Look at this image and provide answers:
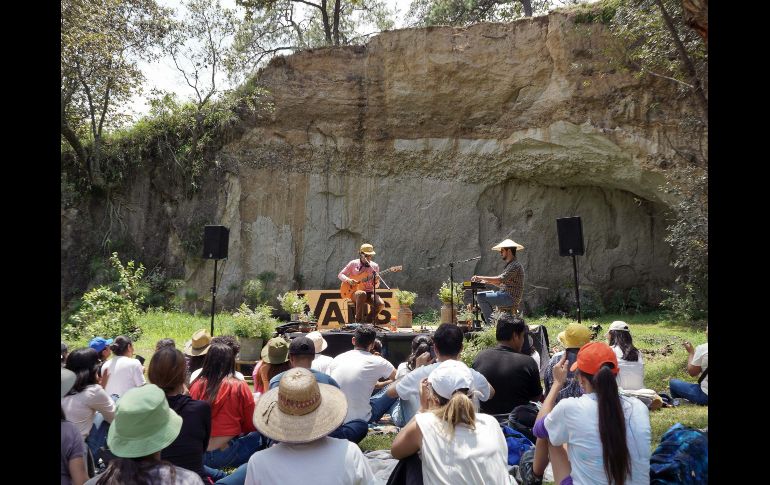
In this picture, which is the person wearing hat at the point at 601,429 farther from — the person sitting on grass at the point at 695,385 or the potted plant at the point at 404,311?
the potted plant at the point at 404,311

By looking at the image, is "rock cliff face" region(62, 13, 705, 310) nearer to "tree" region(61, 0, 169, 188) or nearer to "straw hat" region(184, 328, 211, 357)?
"tree" region(61, 0, 169, 188)

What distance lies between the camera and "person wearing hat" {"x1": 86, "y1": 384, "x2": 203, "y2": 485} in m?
2.47

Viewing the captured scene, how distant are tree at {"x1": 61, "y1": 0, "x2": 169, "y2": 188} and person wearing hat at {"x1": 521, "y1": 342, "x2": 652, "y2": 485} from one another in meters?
15.4

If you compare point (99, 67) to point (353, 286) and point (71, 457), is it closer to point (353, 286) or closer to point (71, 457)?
point (353, 286)

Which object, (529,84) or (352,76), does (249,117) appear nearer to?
(352,76)

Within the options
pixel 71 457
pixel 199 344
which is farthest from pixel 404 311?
pixel 71 457

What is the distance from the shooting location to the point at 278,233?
17.8 metres

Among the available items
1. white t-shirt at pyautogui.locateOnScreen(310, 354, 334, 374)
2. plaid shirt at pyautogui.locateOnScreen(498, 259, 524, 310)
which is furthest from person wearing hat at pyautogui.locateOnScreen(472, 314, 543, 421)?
plaid shirt at pyautogui.locateOnScreen(498, 259, 524, 310)

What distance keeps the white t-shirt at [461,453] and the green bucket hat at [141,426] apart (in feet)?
3.81

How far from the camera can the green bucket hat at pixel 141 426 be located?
2555mm

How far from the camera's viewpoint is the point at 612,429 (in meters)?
3.23

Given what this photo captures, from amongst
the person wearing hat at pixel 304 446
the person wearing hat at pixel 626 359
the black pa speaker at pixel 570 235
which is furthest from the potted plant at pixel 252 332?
the person wearing hat at pixel 304 446

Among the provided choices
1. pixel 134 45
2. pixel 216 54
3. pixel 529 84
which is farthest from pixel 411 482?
pixel 216 54
